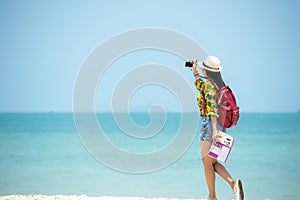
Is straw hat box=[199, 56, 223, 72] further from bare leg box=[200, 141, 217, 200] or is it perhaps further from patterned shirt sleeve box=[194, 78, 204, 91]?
bare leg box=[200, 141, 217, 200]

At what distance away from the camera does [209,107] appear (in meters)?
5.02

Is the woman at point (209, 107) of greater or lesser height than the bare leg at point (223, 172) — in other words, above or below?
above

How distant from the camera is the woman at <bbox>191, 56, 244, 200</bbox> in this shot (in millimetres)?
5012

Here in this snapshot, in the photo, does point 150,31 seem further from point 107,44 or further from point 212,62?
point 212,62

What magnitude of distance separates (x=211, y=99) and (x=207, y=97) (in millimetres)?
48

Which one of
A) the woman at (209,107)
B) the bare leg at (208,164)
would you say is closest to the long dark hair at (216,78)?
the woman at (209,107)

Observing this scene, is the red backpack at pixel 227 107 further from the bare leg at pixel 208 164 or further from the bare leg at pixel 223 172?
the bare leg at pixel 223 172

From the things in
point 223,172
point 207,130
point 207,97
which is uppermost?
point 207,97

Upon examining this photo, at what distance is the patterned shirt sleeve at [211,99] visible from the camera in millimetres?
4996

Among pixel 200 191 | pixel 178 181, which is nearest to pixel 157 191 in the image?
pixel 200 191

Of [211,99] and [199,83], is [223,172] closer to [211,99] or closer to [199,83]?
[211,99]

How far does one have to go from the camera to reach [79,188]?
9516 mm

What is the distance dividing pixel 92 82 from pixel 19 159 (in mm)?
6792

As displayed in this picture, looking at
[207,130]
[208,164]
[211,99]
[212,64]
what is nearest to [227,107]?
[211,99]
